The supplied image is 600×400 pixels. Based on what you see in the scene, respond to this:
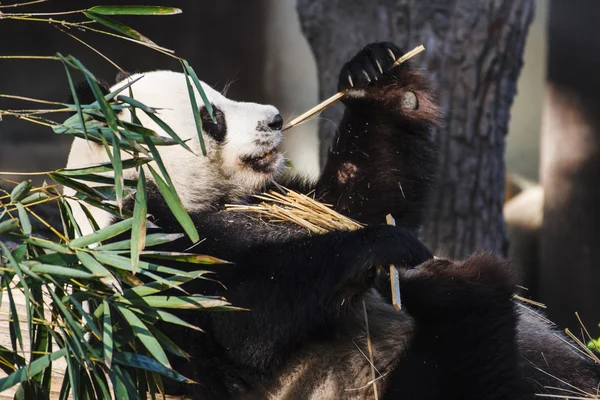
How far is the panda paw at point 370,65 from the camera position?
8.89ft

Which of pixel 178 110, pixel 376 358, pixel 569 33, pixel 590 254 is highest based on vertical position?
pixel 569 33

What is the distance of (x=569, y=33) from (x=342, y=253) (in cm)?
438

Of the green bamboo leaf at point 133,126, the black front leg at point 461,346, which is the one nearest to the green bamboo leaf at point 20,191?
the green bamboo leaf at point 133,126

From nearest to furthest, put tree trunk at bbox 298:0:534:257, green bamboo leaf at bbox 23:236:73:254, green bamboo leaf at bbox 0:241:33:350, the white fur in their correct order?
green bamboo leaf at bbox 0:241:33:350
green bamboo leaf at bbox 23:236:73:254
the white fur
tree trunk at bbox 298:0:534:257

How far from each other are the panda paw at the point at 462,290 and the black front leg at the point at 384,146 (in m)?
0.35

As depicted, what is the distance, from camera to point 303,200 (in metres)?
2.60

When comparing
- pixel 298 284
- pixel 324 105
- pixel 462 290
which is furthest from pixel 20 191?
pixel 462 290

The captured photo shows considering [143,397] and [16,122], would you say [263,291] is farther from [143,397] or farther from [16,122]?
[16,122]

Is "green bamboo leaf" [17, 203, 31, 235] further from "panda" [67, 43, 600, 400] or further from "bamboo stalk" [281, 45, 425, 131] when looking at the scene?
"bamboo stalk" [281, 45, 425, 131]

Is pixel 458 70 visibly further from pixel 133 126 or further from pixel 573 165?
pixel 133 126

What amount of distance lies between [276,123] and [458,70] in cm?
198

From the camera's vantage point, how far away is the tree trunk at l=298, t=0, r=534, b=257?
4168mm

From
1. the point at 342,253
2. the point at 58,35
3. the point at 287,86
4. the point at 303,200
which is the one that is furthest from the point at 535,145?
the point at 342,253

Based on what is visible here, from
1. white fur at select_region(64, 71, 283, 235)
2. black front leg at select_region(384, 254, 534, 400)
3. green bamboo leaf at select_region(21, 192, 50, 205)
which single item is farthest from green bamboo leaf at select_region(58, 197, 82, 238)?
black front leg at select_region(384, 254, 534, 400)
